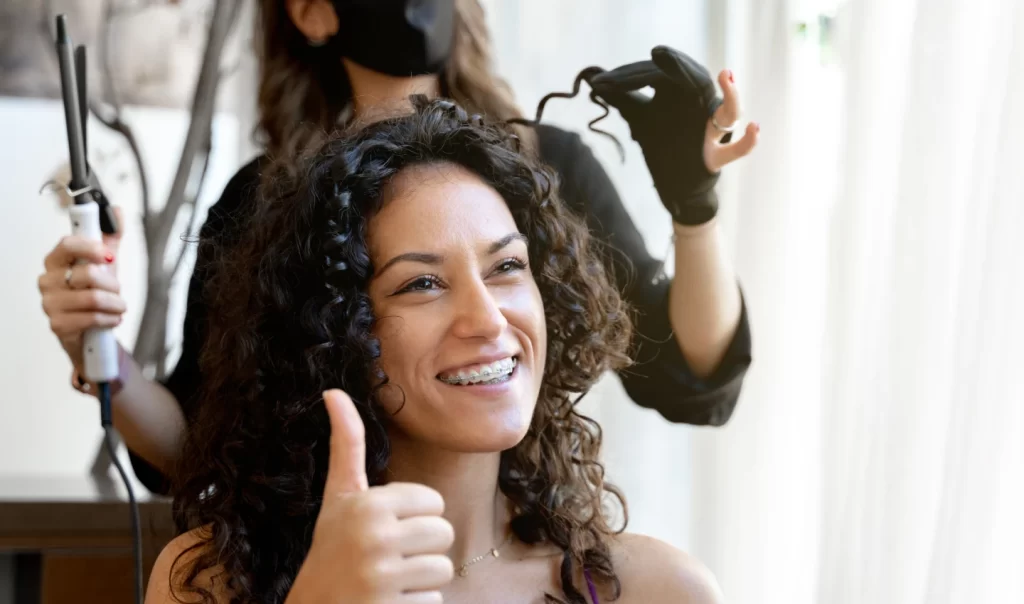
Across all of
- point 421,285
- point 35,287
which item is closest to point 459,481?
point 421,285

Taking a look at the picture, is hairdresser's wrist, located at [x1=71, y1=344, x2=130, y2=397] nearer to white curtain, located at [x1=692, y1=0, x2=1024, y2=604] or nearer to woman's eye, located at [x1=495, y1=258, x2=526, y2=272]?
woman's eye, located at [x1=495, y1=258, x2=526, y2=272]

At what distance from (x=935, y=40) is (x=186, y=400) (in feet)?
2.90

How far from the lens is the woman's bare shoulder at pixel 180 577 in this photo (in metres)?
0.84

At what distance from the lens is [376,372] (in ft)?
2.70

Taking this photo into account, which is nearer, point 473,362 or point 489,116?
point 473,362

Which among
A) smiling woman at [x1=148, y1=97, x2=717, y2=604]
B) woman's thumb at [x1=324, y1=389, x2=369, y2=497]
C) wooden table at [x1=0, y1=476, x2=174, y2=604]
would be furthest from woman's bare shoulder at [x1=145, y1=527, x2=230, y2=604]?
wooden table at [x1=0, y1=476, x2=174, y2=604]

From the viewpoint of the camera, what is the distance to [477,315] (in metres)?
0.79

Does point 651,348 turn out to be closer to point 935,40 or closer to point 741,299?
point 741,299

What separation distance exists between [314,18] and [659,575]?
730 mm

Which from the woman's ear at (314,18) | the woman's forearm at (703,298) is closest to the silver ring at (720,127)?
the woman's forearm at (703,298)

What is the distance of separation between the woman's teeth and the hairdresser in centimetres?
32

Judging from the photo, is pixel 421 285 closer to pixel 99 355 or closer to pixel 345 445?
pixel 345 445

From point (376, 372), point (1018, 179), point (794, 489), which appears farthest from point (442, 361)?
point (794, 489)

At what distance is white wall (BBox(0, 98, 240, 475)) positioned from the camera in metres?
1.35
